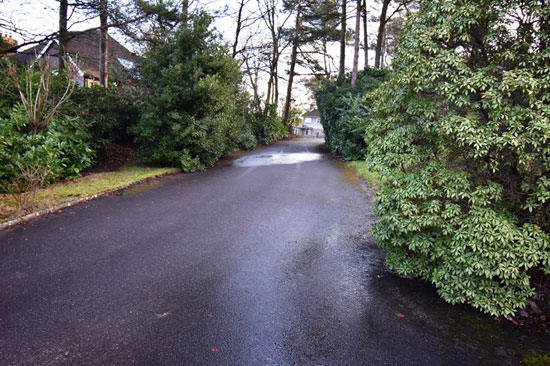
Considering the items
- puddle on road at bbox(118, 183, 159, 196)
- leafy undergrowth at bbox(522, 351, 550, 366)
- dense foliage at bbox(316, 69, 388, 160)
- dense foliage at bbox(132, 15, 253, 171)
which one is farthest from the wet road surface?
dense foliage at bbox(316, 69, 388, 160)

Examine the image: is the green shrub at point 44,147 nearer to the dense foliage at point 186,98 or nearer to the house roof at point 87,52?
the house roof at point 87,52

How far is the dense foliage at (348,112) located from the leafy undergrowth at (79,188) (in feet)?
27.1

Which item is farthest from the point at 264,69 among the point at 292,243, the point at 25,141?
the point at 292,243

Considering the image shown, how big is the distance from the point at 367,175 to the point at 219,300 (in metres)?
9.04

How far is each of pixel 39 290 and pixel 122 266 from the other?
941mm

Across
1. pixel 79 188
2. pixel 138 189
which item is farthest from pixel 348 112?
pixel 79 188

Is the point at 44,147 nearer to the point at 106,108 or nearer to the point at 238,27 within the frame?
the point at 106,108

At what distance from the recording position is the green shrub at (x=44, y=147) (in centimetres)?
800

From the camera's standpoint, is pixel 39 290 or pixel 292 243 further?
pixel 292 243

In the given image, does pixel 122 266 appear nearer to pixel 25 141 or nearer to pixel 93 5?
pixel 25 141

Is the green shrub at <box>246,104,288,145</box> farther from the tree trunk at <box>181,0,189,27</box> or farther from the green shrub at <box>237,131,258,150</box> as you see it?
the tree trunk at <box>181,0,189,27</box>

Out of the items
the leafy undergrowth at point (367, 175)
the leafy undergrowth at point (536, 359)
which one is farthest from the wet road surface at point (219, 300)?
the leafy undergrowth at point (367, 175)

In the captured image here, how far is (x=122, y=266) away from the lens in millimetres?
4457

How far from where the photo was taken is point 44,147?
8508 millimetres
